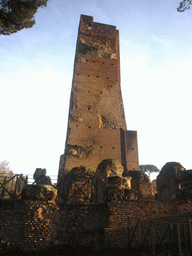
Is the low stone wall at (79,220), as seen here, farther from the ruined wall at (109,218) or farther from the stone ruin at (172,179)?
the stone ruin at (172,179)

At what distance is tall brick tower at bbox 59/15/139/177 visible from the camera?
12.4 meters

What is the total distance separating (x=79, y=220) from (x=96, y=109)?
30.0 feet

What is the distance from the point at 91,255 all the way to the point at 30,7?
317 inches

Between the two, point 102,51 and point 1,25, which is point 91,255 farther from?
point 102,51

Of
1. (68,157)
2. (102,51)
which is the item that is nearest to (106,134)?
(68,157)

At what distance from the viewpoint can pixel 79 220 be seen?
517cm

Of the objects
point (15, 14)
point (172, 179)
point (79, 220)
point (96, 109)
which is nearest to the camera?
point (79, 220)

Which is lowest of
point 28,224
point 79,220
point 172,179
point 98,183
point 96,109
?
point 28,224

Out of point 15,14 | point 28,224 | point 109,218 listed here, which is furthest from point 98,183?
point 15,14

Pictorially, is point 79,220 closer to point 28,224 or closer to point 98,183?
point 28,224

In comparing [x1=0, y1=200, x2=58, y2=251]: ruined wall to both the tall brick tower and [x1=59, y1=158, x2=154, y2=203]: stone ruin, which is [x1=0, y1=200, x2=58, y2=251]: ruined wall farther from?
the tall brick tower

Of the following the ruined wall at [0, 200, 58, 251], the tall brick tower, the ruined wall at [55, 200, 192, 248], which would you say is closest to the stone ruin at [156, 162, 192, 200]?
the ruined wall at [55, 200, 192, 248]

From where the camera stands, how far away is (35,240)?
471 cm

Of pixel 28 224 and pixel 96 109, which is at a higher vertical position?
pixel 96 109
